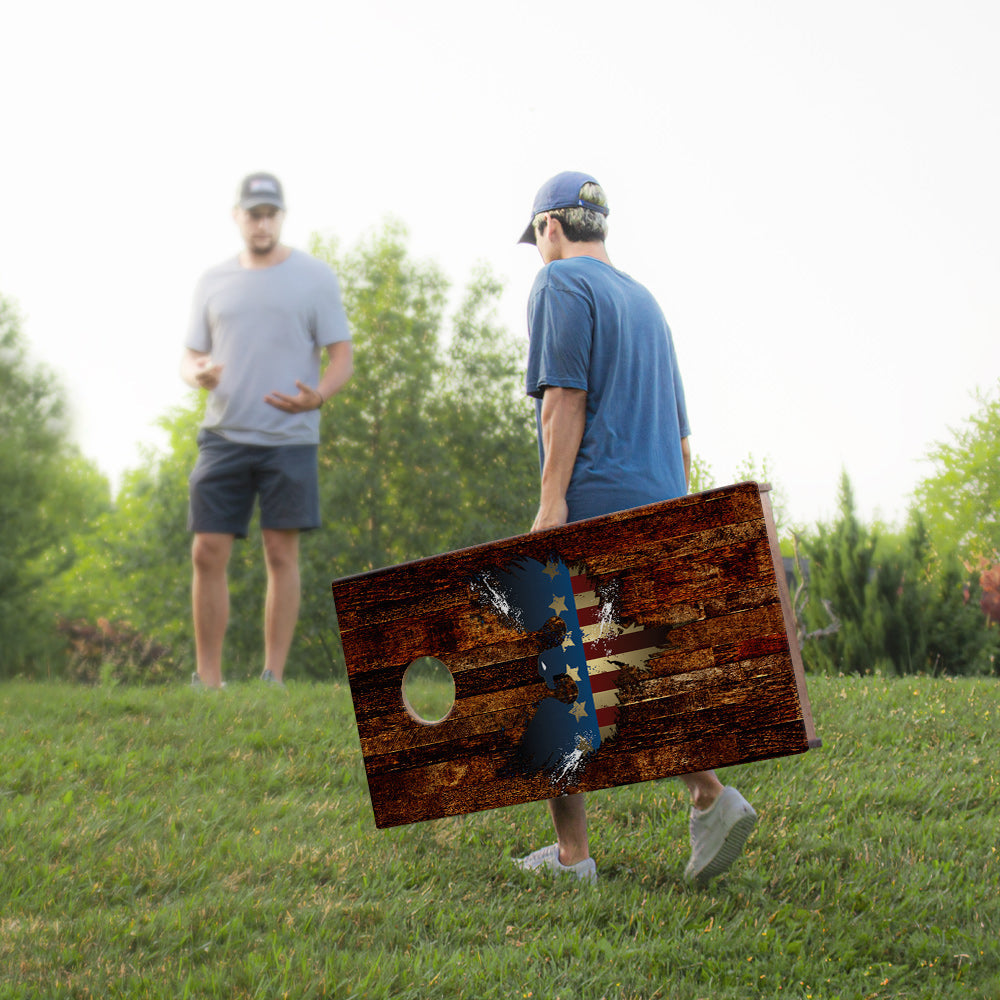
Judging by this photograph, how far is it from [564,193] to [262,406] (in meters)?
3.07

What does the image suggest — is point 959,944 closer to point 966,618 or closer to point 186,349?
point 186,349

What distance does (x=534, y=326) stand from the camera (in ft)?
9.39

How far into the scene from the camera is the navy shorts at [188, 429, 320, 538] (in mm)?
5629

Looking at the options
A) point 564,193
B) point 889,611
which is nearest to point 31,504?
point 889,611

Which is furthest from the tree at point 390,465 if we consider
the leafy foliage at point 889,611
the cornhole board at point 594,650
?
the cornhole board at point 594,650

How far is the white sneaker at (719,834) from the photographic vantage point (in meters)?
2.99

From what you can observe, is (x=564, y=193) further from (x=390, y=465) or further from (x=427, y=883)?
(x=390, y=465)

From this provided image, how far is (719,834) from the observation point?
9.97ft

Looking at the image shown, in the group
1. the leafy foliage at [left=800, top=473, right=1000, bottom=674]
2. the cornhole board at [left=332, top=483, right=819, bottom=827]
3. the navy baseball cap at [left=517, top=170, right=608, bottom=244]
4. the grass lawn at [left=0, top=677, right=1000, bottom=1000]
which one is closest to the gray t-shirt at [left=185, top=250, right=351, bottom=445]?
the grass lawn at [left=0, top=677, right=1000, bottom=1000]

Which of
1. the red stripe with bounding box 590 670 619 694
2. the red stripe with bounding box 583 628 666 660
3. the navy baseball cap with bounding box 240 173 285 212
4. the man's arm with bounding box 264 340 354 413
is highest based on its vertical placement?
the navy baseball cap with bounding box 240 173 285 212

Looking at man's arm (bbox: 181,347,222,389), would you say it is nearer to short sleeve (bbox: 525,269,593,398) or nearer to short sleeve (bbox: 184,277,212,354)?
short sleeve (bbox: 184,277,212,354)

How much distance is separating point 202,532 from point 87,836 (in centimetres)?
258

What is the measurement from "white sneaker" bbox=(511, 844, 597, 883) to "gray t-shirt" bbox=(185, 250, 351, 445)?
315 cm

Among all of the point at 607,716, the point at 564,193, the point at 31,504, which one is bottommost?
the point at 607,716
